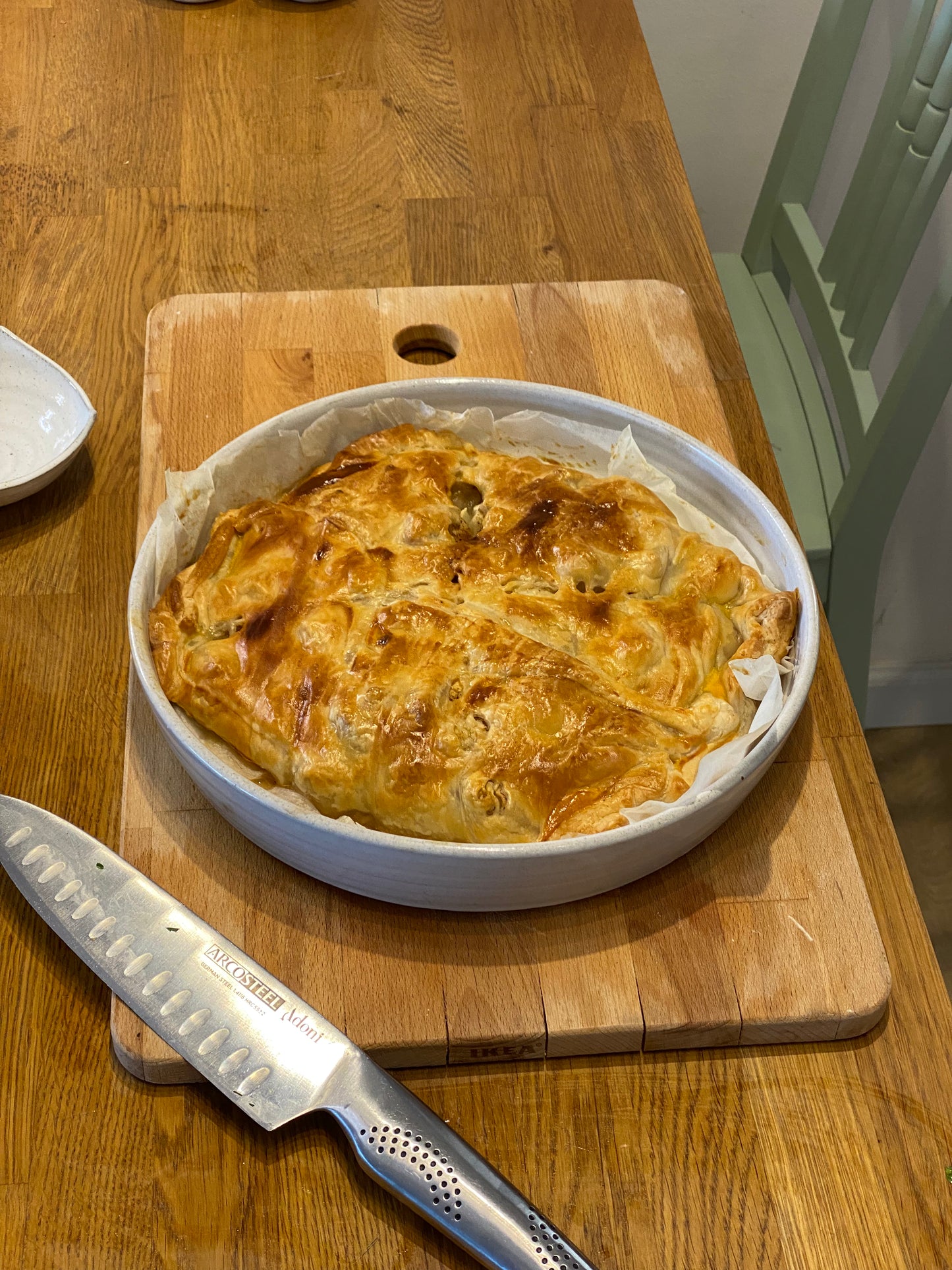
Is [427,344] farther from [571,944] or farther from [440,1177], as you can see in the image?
[440,1177]

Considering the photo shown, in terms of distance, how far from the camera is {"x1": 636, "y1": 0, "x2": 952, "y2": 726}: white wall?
2.62 meters

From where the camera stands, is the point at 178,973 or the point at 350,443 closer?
the point at 178,973

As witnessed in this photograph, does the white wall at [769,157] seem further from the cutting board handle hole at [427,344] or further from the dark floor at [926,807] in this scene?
the cutting board handle hole at [427,344]

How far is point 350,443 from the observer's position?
128cm

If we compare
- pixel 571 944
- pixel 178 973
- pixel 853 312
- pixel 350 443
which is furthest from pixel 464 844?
pixel 853 312

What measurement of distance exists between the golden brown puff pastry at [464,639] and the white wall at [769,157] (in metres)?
1.63

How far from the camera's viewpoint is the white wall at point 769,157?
103 inches

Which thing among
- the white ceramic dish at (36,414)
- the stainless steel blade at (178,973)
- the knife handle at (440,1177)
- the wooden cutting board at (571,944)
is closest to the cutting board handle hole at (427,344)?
the white ceramic dish at (36,414)

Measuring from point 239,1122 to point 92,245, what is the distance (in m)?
1.27

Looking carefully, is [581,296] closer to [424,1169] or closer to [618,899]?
[618,899]

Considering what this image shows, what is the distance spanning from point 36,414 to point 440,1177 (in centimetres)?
100

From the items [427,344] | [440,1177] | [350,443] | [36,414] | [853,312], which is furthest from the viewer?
[853,312]

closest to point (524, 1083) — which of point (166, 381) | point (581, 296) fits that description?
point (166, 381)

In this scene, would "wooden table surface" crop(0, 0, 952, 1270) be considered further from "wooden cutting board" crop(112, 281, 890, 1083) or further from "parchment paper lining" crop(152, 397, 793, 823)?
"parchment paper lining" crop(152, 397, 793, 823)
